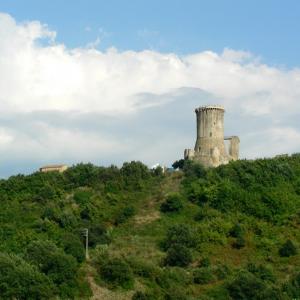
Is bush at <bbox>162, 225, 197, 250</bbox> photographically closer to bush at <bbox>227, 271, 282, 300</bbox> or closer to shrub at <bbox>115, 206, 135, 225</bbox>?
shrub at <bbox>115, 206, 135, 225</bbox>

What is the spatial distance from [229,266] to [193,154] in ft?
80.5

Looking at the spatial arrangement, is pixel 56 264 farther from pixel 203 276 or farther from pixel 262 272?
pixel 262 272

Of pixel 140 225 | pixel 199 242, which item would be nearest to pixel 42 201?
pixel 140 225

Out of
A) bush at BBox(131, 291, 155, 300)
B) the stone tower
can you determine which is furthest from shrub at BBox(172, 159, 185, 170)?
bush at BBox(131, 291, 155, 300)

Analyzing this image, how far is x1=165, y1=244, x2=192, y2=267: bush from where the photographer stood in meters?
51.2

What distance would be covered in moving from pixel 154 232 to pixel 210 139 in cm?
1681

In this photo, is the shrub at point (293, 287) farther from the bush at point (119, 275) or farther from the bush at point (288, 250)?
the bush at point (119, 275)

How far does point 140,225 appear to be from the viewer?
60.0 m

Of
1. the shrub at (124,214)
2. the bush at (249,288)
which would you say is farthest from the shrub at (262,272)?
the shrub at (124,214)

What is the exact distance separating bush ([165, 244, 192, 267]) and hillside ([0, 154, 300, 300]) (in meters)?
0.07

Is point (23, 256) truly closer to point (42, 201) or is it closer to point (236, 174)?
point (42, 201)

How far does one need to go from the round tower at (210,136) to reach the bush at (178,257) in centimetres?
2181

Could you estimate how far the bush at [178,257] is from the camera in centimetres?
5119

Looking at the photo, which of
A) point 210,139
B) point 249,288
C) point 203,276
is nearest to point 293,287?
point 249,288
